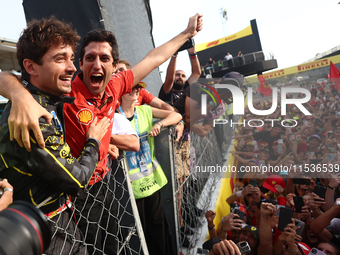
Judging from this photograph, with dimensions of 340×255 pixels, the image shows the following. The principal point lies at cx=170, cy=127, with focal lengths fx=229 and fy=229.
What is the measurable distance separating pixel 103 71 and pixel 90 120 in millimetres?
413

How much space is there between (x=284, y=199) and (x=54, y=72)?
12.9 ft

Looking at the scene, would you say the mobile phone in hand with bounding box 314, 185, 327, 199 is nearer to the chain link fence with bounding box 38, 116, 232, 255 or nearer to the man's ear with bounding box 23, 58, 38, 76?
the chain link fence with bounding box 38, 116, 232, 255

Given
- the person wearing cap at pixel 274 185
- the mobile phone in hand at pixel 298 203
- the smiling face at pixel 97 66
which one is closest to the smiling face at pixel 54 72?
the smiling face at pixel 97 66

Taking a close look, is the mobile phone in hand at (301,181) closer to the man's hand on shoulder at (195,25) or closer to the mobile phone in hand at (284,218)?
the mobile phone in hand at (284,218)

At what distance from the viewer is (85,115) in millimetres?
1480

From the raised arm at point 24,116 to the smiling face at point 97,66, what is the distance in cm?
61

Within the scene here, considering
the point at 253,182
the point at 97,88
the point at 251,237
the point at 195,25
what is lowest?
the point at 253,182

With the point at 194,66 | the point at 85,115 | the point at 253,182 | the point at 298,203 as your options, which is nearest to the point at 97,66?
the point at 85,115

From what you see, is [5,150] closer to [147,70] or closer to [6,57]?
[147,70]

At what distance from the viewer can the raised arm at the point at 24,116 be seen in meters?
0.90

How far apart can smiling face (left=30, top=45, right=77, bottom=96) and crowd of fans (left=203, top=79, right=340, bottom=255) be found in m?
1.64

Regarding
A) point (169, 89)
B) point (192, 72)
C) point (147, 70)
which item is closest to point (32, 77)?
point (147, 70)

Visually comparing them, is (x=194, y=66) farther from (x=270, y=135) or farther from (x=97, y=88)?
(x=270, y=135)

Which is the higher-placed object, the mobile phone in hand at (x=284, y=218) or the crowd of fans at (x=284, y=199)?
the mobile phone in hand at (x=284, y=218)
